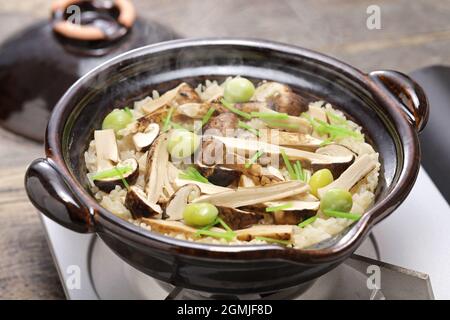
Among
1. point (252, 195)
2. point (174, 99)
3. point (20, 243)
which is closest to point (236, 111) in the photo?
point (174, 99)

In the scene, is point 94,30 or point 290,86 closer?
point 290,86

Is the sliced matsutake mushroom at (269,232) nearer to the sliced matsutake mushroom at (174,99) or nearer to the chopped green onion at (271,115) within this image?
the chopped green onion at (271,115)

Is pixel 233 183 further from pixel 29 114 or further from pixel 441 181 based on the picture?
pixel 29 114

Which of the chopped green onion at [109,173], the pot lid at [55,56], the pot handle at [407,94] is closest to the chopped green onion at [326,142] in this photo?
the pot handle at [407,94]

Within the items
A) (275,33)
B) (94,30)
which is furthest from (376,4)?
(94,30)
